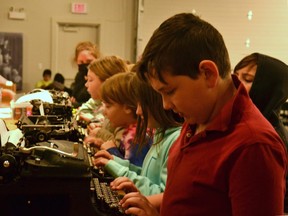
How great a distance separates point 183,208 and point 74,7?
8043 millimetres

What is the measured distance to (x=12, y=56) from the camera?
8.45 m

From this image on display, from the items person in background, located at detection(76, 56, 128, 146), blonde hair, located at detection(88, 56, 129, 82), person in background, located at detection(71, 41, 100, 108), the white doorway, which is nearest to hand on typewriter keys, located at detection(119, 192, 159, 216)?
person in background, located at detection(76, 56, 128, 146)

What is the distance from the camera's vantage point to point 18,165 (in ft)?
4.10

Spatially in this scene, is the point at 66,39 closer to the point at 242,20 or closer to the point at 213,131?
the point at 242,20

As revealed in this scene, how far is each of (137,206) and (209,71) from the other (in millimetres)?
518

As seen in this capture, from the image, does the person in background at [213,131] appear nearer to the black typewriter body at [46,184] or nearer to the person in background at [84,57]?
the black typewriter body at [46,184]

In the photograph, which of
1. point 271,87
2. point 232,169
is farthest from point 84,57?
point 232,169

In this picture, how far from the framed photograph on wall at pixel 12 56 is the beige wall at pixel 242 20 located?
2651mm

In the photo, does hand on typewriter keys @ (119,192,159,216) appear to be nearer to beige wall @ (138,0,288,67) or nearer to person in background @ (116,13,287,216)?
person in background @ (116,13,287,216)

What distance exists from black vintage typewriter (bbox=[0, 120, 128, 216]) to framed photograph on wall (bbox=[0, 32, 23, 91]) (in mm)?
7463

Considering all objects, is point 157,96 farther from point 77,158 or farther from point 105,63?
point 105,63

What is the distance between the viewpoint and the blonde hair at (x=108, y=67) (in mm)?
3076

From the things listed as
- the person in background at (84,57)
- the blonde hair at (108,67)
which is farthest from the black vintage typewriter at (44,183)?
the person in background at (84,57)

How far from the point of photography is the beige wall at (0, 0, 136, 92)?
852 centimetres
